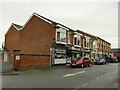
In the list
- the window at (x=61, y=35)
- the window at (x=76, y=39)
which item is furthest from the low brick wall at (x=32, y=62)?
the window at (x=76, y=39)

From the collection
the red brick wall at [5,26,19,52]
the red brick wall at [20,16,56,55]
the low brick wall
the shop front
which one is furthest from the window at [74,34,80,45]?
the low brick wall

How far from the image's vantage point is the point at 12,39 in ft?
140

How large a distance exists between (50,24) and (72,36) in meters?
7.17

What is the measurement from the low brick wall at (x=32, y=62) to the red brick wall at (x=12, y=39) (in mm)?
13214

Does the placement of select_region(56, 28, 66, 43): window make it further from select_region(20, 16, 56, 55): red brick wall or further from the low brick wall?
the low brick wall

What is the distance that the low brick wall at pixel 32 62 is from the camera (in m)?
23.9

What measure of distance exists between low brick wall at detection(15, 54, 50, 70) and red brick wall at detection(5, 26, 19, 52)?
13.2 metres

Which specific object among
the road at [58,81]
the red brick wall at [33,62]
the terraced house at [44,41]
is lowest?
the road at [58,81]

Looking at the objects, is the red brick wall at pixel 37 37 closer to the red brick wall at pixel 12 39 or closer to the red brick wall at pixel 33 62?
the red brick wall at pixel 12 39

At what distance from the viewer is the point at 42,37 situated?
36.6 metres

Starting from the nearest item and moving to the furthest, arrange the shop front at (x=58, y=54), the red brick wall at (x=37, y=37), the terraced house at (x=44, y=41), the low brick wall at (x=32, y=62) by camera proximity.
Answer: the low brick wall at (x=32, y=62) < the shop front at (x=58, y=54) < the terraced house at (x=44, y=41) < the red brick wall at (x=37, y=37)

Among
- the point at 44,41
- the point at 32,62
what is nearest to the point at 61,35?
the point at 44,41

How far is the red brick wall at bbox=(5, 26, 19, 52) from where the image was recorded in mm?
41594

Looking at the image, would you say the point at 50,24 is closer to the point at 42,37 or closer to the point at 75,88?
the point at 42,37
